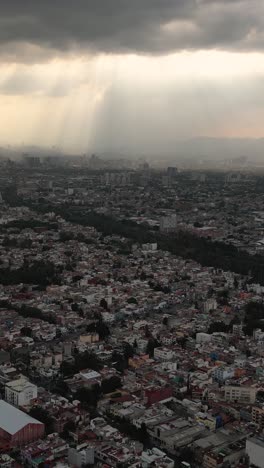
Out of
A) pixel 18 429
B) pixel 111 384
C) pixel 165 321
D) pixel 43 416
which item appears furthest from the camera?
pixel 165 321

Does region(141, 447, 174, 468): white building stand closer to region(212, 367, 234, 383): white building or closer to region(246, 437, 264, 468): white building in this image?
region(246, 437, 264, 468): white building

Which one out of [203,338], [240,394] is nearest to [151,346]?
[203,338]

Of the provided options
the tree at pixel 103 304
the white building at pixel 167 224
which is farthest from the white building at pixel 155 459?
the white building at pixel 167 224

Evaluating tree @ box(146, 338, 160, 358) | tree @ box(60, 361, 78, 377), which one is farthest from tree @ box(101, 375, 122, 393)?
tree @ box(146, 338, 160, 358)

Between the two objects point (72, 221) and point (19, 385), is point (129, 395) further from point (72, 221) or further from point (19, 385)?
point (72, 221)

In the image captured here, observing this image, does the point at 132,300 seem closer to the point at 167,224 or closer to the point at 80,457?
the point at 80,457

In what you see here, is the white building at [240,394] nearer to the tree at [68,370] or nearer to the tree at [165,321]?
the tree at [68,370]
